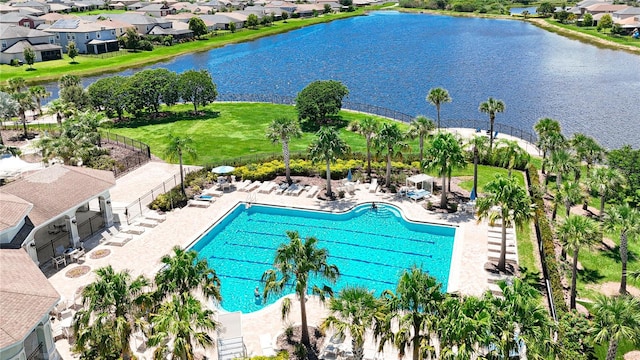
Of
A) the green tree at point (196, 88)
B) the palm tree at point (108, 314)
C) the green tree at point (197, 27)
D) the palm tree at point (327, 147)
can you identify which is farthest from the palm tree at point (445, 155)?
the green tree at point (197, 27)

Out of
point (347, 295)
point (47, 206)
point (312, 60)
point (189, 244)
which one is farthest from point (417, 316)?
point (312, 60)

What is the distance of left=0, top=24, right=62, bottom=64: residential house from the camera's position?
356 ft

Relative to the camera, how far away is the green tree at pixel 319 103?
6388 centimetres

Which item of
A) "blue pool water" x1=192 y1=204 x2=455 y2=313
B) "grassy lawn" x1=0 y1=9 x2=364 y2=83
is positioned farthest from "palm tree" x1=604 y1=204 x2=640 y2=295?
"grassy lawn" x1=0 y1=9 x2=364 y2=83

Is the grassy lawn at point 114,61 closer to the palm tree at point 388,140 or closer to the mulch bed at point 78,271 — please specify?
the mulch bed at point 78,271

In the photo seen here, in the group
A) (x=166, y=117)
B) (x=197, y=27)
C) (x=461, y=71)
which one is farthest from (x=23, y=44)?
(x=461, y=71)

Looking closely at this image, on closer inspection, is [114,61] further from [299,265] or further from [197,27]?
[299,265]

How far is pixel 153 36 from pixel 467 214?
118500 mm

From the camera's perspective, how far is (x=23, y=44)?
11125 centimetres

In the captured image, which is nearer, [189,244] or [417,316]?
[417,316]

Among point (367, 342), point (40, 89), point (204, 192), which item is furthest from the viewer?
point (40, 89)

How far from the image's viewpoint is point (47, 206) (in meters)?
34.5

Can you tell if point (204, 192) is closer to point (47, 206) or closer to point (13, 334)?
point (47, 206)

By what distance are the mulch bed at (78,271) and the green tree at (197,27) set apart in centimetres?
12226
